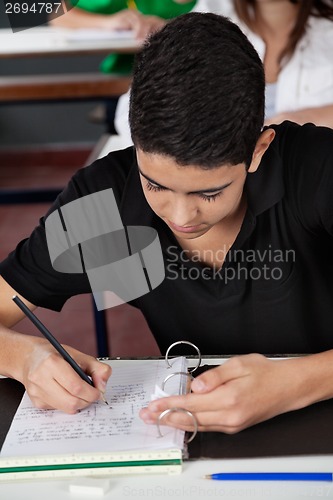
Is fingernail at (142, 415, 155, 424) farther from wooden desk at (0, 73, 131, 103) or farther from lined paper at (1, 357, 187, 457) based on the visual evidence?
wooden desk at (0, 73, 131, 103)

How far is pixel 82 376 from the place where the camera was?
1237mm

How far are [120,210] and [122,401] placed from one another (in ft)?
1.29

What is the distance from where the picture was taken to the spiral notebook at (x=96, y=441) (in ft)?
3.65

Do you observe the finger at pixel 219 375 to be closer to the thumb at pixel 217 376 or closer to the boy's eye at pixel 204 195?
the thumb at pixel 217 376

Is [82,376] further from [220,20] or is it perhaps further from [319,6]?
[319,6]

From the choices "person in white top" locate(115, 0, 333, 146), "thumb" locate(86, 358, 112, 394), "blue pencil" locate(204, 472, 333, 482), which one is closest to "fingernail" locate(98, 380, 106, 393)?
"thumb" locate(86, 358, 112, 394)

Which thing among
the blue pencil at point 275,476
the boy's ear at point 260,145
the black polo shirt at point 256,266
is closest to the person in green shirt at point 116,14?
the black polo shirt at point 256,266

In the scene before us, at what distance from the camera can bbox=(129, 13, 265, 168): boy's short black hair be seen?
3.75 ft

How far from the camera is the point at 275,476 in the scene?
1078mm

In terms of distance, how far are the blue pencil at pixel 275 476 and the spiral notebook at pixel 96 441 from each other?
0.07 metres

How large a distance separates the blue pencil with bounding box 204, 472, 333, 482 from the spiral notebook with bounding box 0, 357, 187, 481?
2.7 inches

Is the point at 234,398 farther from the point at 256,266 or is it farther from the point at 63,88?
the point at 63,88

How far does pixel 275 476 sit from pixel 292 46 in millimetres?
2049

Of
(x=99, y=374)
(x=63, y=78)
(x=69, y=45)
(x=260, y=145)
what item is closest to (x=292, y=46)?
(x=69, y=45)
